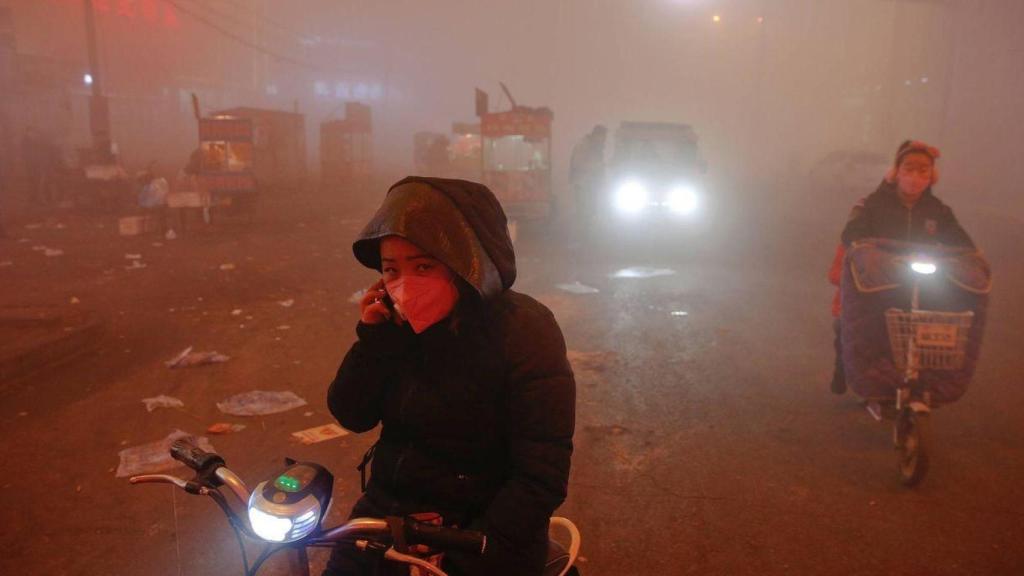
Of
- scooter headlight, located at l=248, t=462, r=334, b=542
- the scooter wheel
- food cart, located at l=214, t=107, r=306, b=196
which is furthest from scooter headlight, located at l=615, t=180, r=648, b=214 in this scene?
scooter headlight, located at l=248, t=462, r=334, b=542

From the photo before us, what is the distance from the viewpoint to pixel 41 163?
64.4ft

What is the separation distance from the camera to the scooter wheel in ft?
14.2

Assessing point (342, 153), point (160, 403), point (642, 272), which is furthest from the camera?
point (342, 153)

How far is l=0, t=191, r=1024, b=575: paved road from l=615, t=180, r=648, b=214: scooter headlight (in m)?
6.82

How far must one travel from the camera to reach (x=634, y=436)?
17.1 ft

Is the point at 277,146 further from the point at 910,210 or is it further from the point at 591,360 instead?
the point at 910,210

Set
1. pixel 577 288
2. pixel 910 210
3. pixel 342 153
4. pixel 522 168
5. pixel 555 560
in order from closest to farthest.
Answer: pixel 555 560
pixel 910 210
pixel 577 288
pixel 522 168
pixel 342 153

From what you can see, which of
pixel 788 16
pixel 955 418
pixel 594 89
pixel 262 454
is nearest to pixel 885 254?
pixel 955 418

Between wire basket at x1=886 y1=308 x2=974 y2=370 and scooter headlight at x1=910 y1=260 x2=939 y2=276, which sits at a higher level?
scooter headlight at x1=910 y1=260 x2=939 y2=276

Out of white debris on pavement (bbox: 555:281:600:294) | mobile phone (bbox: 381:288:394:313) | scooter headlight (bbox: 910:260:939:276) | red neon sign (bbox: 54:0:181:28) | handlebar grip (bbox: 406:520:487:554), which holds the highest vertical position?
red neon sign (bbox: 54:0:181:28)

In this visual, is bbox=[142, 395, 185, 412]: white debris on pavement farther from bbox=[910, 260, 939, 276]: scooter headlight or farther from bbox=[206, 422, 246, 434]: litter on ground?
bbox=[910, 260, 939, 276]: scooter headlight

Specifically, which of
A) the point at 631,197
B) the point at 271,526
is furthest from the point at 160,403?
the point at 631,197

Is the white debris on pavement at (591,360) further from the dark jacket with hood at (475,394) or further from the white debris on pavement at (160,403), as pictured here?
the dark jacket with hood at (475,394)

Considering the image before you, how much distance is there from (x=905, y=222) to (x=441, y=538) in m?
4.44
